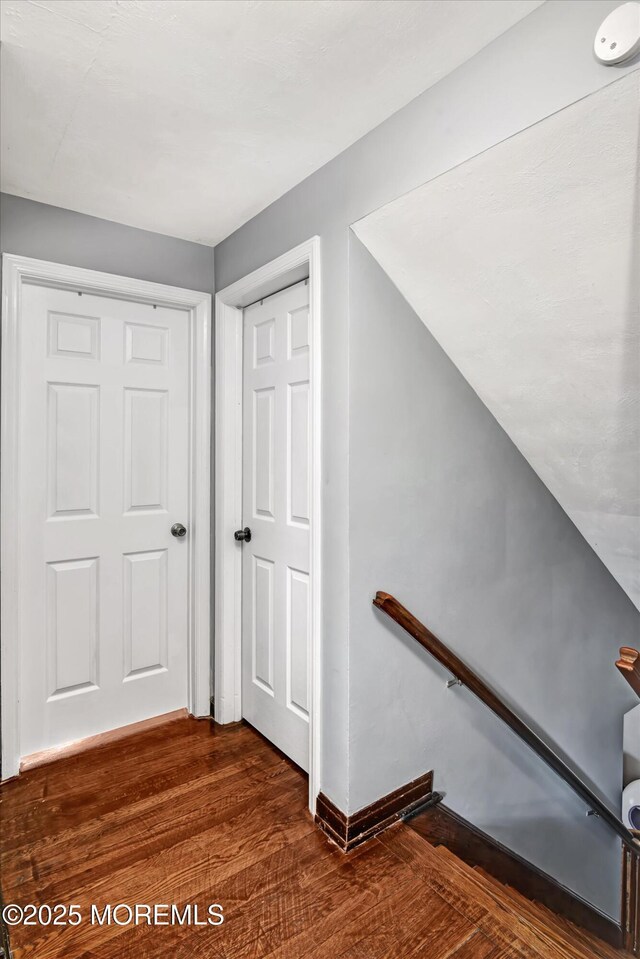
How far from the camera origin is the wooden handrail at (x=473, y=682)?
5.56 feet

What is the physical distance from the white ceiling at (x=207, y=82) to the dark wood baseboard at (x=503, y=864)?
2245mm

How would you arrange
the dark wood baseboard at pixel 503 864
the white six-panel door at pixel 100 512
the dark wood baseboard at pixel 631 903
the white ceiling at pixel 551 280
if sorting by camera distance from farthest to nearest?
the dark wood baseboard at pixel 631 903
the white six-panel door at pixel 100 512
the dark wood baseboard at pixel 503 864
the white ceiling at pixel 551 280

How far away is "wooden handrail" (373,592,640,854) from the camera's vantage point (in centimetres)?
169

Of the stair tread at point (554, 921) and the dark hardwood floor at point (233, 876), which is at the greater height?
the dark hardwood floor at point (233, 876)

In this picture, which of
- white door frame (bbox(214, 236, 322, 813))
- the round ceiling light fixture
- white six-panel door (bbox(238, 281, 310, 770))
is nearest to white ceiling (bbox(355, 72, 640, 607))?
the round ceiling light fixture

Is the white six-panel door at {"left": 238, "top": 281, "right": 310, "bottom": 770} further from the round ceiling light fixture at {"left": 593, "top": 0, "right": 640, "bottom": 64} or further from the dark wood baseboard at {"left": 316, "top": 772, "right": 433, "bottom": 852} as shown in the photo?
the round ceiling light fixture at {"left": 593, "top": 0, "right": 640, "bottom": 64}

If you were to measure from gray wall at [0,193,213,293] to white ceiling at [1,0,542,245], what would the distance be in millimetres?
96

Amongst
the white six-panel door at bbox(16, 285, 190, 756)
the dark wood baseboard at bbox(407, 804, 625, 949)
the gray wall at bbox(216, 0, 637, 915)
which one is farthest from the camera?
the white six-panel door at bbox(16, 285, 190, 756)

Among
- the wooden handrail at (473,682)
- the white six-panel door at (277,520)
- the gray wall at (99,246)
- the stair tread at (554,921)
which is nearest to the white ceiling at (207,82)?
the gray wall at (99,246)

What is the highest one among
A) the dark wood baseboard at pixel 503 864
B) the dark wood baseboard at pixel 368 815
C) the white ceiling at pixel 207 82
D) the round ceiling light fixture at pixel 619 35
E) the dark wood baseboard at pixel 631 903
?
the white ceiling at pixel 207 82

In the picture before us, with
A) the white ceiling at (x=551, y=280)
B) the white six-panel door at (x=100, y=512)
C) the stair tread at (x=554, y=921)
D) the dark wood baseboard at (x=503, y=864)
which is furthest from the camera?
the white six-panel door at (x=100, y=512)

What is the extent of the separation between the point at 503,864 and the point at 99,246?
2.89 metres

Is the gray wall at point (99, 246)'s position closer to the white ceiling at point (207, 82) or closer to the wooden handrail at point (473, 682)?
the white ceiling at point (207, 82)

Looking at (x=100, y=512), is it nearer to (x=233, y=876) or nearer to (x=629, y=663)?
(x=233, y=876)
